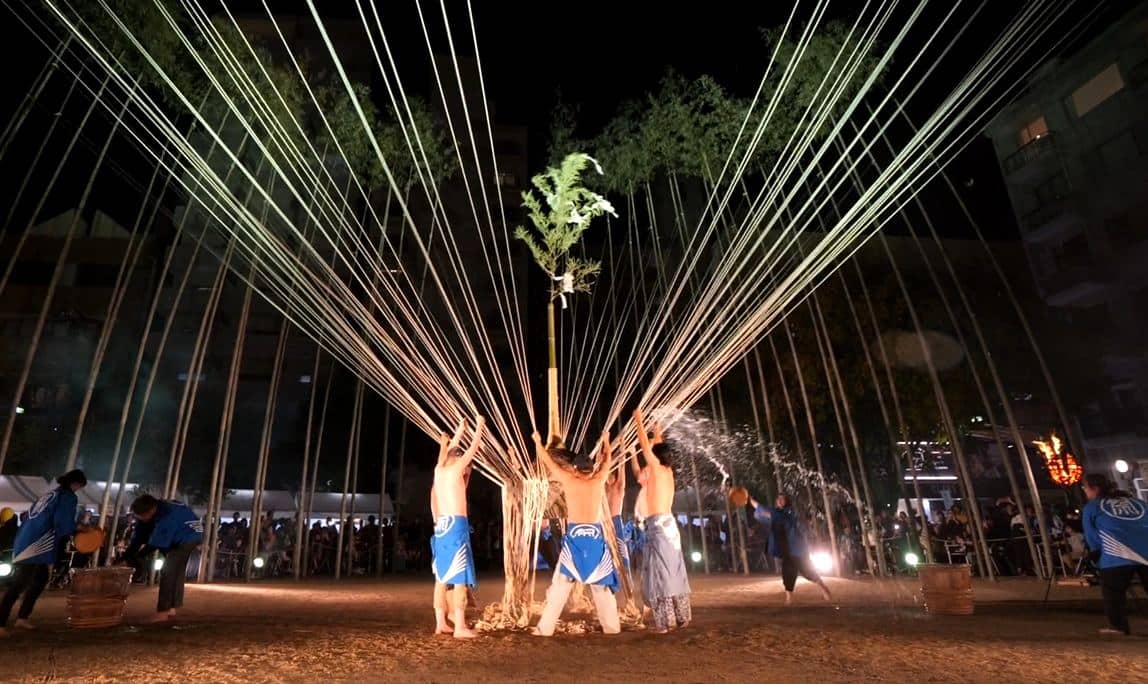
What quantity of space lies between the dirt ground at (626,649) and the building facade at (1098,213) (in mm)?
24125

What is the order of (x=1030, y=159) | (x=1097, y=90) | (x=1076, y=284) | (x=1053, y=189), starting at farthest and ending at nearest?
(x=1030, y=159) → (x=1053, y=189) → (x=1076, y=284) → (x=1097, y=90)

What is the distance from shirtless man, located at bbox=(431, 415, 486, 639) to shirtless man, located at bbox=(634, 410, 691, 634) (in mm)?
1876

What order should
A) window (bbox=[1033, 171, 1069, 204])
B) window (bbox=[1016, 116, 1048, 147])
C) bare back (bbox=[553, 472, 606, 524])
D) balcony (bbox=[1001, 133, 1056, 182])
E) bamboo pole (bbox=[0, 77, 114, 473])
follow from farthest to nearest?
window (bbox=[1016, 116, 1048, 147]), balcony (bbox=[1001, 133, 1056, 182]), window (bbox=[1033, 171, 1069, 204]), bamboo pole (bbox=[0, 77, 114, 473]), bare back (bbox=[553, 472, 606, 524])

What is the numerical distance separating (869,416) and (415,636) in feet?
52.1

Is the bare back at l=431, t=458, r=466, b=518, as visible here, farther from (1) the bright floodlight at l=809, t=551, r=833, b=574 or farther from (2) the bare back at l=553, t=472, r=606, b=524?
(1) the bright floodlight at l=809, t=551, r=833, b=574

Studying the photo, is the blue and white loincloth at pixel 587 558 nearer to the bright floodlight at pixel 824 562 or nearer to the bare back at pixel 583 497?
the bare back at pixel 583 497

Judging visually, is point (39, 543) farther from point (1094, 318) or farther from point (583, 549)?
point (1094, 318)

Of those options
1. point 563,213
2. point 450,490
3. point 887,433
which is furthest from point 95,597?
point 887,433

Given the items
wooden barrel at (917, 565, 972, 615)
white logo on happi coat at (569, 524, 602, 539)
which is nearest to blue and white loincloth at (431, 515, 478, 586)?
white logo on happi coat at (569, 524, 602, 539)

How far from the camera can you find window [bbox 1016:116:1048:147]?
32.0 meters

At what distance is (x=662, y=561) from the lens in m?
7.03

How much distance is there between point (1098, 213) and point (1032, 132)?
5897 mm

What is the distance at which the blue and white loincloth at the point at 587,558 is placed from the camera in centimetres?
647

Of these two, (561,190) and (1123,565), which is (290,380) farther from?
(1123,565)
